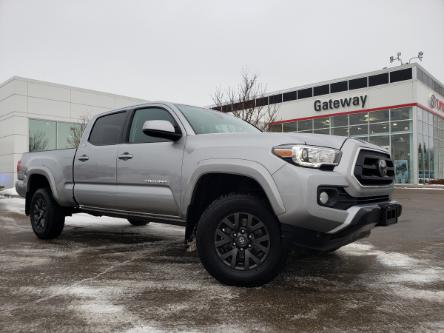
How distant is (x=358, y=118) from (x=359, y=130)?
0.97 m

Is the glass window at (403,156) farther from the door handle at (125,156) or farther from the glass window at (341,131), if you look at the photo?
the door handle at (125,156)

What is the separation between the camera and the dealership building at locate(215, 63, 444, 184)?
2945cm

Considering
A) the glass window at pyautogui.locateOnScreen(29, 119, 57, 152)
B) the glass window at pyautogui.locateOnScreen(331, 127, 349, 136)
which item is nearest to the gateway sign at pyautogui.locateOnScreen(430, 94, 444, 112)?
the glass window at pyautogui.locateOnScreen(331, 127, 349, 136)

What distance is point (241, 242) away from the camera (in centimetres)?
380

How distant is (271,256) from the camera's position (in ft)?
11.9

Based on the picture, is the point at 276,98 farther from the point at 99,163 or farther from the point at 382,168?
the point at 382,168

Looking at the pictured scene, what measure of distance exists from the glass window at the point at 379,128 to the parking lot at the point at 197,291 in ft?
86.6

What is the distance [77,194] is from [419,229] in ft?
20.2

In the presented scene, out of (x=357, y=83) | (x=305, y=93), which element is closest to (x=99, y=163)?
(x=357, y=83)

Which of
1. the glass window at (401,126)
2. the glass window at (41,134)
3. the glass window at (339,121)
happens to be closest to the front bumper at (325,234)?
the glass window at (41,134)

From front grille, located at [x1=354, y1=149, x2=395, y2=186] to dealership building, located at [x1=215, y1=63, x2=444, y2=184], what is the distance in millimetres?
27493

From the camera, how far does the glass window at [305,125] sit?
35178mm

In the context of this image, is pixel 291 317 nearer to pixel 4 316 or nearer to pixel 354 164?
pixel 354 164

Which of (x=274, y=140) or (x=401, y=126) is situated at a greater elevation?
(x=401, y=126)
